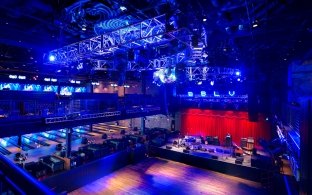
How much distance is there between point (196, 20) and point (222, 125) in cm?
1563

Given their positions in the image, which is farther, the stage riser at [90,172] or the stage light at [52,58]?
the stage light at [52,58]

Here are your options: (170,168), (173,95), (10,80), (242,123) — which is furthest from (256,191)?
(10,80)

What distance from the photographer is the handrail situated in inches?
40.9

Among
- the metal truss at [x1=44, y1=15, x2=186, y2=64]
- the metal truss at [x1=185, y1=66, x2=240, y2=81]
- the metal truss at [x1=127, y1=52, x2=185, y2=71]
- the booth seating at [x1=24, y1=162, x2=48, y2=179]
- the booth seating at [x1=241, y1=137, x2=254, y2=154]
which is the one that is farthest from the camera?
the booth seating at [x1=241, y1=137, x2=254, y2=154]

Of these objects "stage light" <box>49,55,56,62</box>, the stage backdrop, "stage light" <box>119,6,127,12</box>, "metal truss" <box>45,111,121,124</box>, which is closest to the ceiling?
"stage light" <box>119,6,127,12</box>

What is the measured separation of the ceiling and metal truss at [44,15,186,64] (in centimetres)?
42

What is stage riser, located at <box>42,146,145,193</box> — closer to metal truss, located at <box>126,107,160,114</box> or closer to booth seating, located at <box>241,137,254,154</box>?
metal truss, located at <box>126,107,160,114</box>

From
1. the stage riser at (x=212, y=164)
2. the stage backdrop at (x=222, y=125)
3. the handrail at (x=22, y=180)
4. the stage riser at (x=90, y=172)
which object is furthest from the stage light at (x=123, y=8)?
the stage backdrop at (x=222, y=125)

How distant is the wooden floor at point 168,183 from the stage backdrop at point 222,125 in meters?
6.99

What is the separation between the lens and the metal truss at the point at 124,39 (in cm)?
693

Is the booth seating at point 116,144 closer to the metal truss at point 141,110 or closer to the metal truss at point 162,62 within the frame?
the metal truss at point 141,110

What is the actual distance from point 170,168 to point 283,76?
1076 cm

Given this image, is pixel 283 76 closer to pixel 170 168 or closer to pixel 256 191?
pixel 256 191

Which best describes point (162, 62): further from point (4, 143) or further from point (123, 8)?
point (4, 143)
